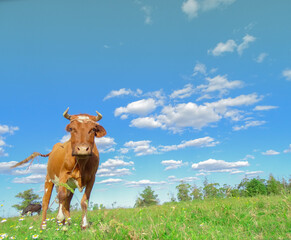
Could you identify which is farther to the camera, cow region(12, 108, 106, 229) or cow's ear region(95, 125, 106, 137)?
cow's ear region(95, 125, 106, 137)

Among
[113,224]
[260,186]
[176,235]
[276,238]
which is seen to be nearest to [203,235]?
[176,235]

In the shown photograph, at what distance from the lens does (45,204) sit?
9281 millimetres

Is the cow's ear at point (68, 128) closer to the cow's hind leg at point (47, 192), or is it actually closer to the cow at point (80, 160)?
the cow at point (80, 160)

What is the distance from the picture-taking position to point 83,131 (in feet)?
23.3

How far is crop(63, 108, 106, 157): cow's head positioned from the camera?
6707 mm

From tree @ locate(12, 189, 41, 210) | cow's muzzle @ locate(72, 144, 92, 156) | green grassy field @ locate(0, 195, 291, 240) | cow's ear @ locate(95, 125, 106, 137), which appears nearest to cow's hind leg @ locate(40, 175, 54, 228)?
green grassy field @ locate(0, 195, 291, 240)

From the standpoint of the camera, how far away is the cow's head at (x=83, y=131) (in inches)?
264

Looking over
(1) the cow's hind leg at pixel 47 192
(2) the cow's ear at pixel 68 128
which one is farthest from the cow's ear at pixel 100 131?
(1) the cow's hind leg at pixel 47 192

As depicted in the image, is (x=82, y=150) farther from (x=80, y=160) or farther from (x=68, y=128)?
(x=68, y=128)

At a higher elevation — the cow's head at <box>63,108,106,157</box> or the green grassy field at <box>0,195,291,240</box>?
the cow's head at <box>63,108,106,157</box>

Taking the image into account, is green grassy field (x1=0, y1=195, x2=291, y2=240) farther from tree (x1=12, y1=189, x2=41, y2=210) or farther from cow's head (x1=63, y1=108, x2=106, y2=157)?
tree (x1=12, y1=189, x2=41, y2=210)

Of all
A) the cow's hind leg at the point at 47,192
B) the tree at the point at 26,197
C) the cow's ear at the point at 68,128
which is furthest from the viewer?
the tree at the point at 26,197

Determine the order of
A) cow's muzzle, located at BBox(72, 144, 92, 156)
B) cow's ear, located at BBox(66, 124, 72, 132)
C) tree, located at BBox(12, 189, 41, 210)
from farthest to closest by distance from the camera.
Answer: tree, located at BBox(12, 189, 41, 210), cow's ear, located at BBox(66, 124, 72, 132), cow's muzzle, located at BBox(72, 144, 92, 156)

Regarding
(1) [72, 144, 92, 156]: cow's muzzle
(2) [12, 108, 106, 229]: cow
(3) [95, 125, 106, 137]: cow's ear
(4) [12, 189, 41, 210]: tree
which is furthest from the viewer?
(4) [12, 189, 41, 210]: tree
